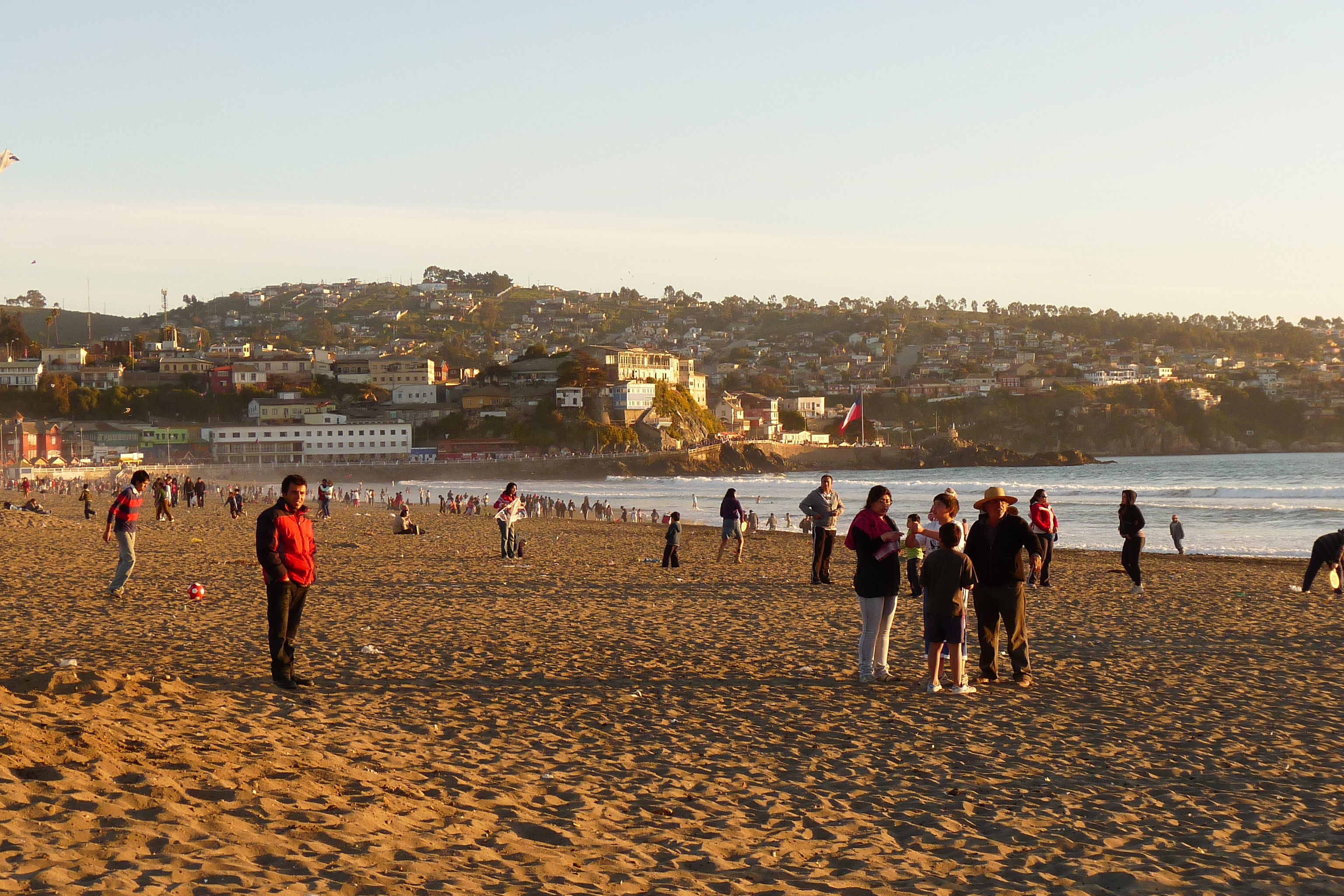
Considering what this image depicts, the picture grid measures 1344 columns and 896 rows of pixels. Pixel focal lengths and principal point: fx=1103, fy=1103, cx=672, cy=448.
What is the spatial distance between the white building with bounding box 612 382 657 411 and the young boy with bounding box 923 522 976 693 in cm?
10045

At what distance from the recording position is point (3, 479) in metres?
66.6

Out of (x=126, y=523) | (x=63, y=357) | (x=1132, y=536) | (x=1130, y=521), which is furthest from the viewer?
(x=63, y=357)

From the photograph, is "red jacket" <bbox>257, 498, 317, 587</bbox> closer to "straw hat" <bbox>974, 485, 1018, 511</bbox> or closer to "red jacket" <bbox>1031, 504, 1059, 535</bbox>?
"straw hat" <bbox>974, 485, 1018, 511</bbox>

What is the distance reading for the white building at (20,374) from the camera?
111 m

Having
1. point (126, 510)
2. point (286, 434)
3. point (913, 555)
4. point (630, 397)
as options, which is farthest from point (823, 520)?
point (630, 397)

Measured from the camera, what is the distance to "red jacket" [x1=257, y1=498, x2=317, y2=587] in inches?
259

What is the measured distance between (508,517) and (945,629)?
10.5 metres

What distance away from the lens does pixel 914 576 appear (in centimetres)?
1234

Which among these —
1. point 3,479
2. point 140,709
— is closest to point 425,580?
point 140,709

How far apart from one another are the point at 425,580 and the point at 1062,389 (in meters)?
145

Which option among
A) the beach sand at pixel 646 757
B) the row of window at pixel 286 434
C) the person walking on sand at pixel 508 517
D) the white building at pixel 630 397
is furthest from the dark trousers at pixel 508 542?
the white building at pixel 630 397

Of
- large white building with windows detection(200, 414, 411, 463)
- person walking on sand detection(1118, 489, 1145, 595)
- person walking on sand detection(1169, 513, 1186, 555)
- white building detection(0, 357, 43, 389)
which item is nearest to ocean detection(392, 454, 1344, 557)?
person walking on sand detection(1169, 513, 1186, 555)

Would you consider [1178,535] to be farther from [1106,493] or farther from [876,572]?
[1106,493]

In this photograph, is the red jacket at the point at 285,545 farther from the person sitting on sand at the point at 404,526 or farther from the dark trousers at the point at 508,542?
the person sitting on sand at the point at 404,526
